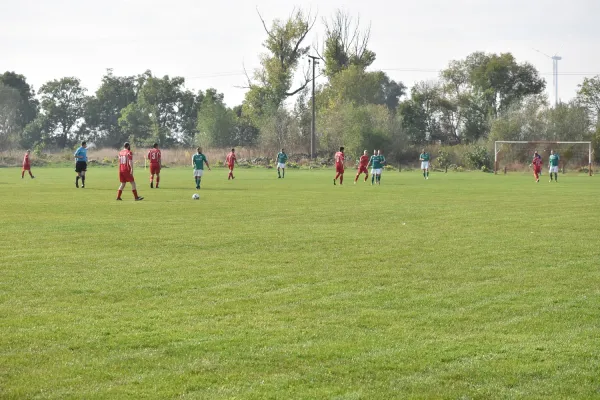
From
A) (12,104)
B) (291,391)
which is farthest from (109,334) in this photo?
(12,104)

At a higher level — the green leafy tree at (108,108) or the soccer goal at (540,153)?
the green leafy tree at (108,108)

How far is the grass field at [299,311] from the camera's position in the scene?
244 inches

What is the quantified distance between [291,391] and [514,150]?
6167 centimetres

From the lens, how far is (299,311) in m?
8.65

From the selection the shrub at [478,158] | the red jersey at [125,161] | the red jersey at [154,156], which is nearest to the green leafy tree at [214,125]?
the shrub at [478,158]

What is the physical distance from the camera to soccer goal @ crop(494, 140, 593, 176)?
207ft

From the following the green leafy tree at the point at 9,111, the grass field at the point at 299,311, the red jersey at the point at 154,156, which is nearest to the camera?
the grass field at the point at 299,311

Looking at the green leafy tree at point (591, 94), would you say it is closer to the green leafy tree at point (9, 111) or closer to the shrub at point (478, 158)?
the shrub at point (478, 158)

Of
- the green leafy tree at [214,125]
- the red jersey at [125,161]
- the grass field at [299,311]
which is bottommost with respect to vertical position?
the grass field at [299,311]

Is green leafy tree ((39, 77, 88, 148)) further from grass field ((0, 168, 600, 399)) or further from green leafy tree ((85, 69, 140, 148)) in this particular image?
grass field ((0, 168, 600, 399))

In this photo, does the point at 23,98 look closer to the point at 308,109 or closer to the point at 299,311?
the point at 308,109

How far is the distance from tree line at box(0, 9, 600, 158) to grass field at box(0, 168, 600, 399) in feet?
183

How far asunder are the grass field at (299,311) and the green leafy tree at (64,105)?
319 feet

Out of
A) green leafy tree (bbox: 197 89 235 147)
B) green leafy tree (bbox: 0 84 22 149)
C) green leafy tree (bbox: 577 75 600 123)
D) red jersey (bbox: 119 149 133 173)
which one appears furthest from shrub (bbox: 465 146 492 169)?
green leafy tree (bbox: 0 84 22 149)
